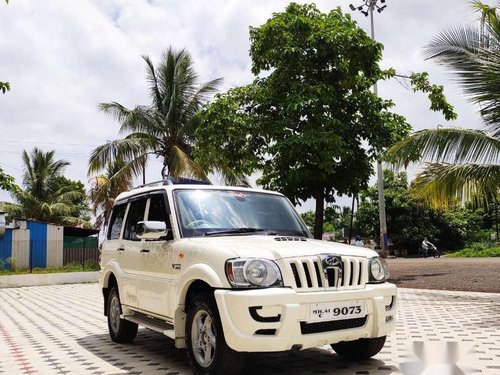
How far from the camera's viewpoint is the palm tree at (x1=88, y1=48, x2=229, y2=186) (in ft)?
72.5

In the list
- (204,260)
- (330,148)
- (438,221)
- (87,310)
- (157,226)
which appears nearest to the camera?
(204,260)

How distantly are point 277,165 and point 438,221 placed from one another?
28098mm

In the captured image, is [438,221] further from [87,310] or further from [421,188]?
[87,310]

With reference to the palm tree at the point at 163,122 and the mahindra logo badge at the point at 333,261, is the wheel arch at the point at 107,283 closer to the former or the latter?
the mahindra logo badge at the point at 333,261

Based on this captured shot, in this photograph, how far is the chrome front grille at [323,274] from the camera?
4652mm

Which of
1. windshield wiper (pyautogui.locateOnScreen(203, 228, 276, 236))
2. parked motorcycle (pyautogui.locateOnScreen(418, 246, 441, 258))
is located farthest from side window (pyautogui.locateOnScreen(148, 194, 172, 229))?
parked motorcycle (pyautogui.locateOnScreen(418, 246, 441, 258))

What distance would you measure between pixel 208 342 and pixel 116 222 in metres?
3.25

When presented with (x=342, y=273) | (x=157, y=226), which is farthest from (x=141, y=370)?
(x=342, y=273)

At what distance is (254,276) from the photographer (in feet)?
15.0

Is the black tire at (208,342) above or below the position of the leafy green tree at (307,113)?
below

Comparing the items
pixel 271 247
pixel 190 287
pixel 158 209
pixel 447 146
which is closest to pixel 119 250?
pixel 158 209

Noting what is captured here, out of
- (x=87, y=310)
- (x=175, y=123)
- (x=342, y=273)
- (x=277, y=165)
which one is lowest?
(x=87, y=310)

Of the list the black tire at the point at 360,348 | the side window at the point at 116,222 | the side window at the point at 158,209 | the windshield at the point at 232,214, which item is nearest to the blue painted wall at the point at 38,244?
the side window at the point at 116,222

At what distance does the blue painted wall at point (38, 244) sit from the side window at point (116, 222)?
16.8m
